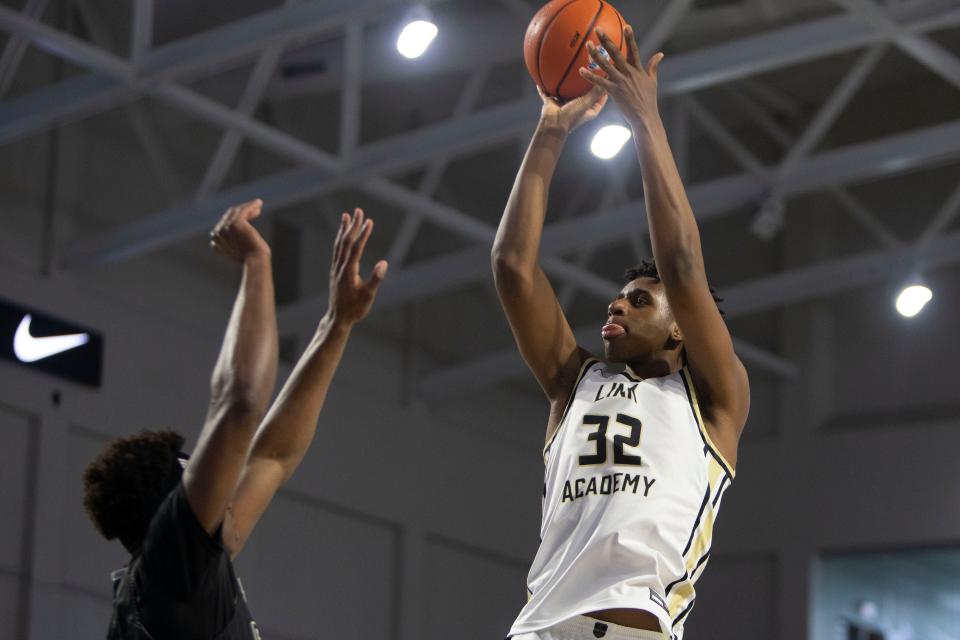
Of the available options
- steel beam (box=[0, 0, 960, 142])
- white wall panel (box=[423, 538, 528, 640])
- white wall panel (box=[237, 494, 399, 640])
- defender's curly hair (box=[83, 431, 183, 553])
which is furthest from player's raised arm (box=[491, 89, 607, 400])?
white wall panel (box=[423, 538, 528, 640])

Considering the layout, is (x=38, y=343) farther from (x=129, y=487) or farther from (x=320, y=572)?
(x=129, y=487)

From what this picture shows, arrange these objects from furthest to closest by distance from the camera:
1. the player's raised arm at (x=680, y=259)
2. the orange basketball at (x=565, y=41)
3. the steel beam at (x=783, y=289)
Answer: the steel beam at (x=783, y=289)
the orange basketball at (x=565, y=41)
the player's raised arm at (x=680, y=259)

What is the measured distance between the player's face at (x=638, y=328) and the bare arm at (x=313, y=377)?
0.88m

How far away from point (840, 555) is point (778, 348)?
216cm

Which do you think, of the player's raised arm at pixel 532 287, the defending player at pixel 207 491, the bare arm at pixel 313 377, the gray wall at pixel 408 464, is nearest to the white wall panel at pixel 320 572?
the gray wall at pixel 408 464

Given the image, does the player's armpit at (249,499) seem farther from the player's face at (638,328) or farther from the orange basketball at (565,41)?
the orange basketball at (565,41)

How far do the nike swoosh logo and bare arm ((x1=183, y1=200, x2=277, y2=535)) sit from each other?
25.4 feet

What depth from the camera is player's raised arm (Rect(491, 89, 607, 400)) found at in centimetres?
461

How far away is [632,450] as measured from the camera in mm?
4277

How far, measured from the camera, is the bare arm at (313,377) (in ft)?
12.8

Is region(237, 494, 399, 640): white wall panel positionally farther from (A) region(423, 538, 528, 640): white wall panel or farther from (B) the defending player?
(B) the defending player

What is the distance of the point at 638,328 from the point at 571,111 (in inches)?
→ 30.4

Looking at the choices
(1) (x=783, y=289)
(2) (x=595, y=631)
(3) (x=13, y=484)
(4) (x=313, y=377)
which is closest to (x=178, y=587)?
(4) (x=313, y=377)

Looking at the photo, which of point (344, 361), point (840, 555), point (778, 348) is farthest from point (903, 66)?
point (344, 361)
